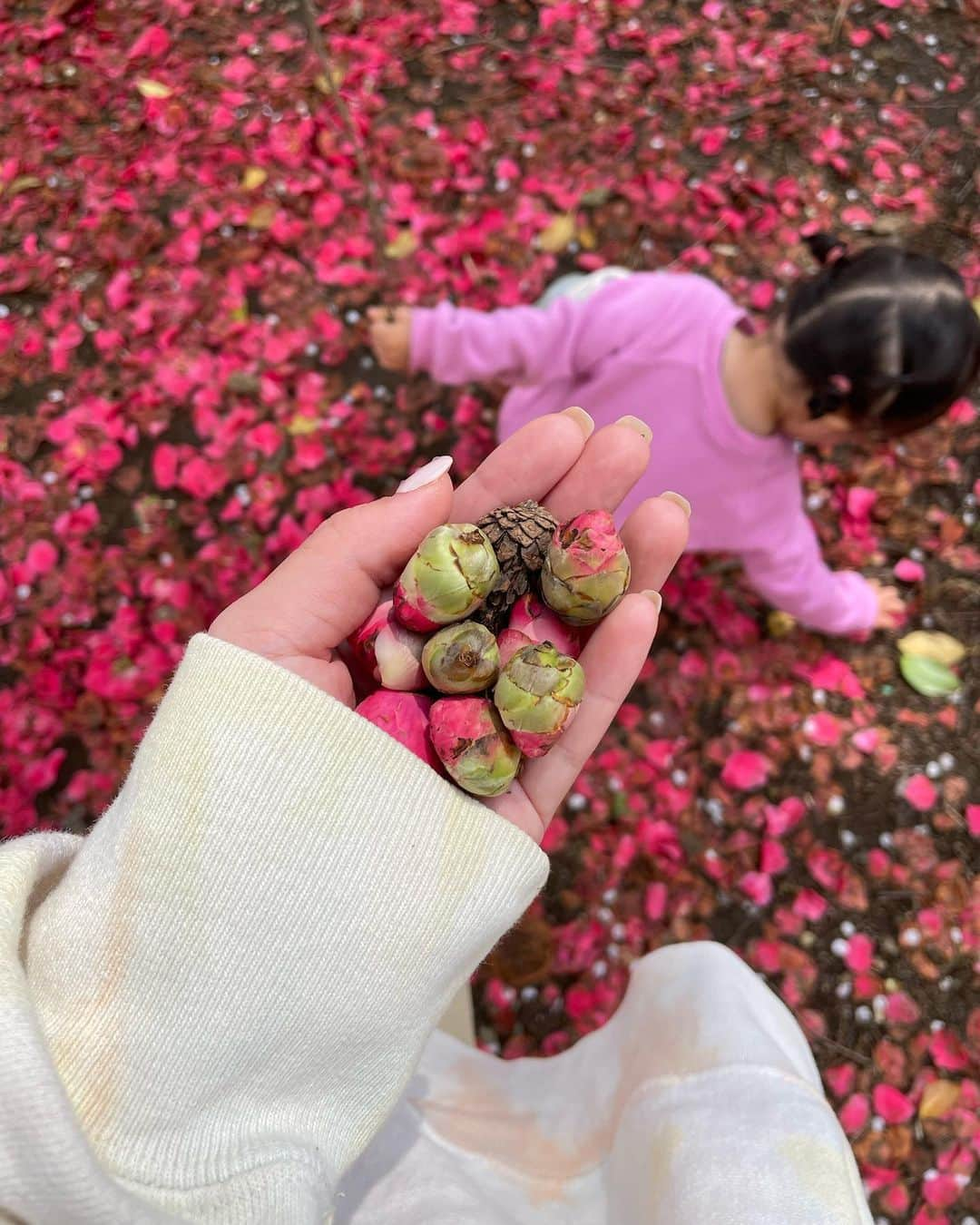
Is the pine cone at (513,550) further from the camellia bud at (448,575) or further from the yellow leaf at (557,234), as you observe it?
the yellow leaf at (557,234)

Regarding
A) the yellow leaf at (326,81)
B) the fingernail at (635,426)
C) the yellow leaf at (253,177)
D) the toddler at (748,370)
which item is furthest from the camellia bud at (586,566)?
the yellow leaf at (326,81)

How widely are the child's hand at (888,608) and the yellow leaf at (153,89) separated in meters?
2.55

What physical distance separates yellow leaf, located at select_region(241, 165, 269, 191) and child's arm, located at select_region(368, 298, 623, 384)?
0.87 metres

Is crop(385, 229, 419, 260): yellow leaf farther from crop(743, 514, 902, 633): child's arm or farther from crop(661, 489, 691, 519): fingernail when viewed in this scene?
crop(661, 489, 691, 519): fingernail

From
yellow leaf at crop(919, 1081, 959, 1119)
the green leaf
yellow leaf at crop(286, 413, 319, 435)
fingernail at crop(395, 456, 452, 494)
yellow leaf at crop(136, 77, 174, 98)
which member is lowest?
yellow leaf at crop(919, 1081, 959, 1119)

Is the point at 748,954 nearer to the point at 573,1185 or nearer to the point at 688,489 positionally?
the point at 573,1185

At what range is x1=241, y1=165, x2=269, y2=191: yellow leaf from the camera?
2.65m

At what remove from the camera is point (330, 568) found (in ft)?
4.09

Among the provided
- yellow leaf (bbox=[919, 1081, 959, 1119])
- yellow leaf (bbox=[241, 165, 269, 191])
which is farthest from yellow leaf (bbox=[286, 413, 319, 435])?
yellow leaf (bbox=[919, 1081, 959, 1119])

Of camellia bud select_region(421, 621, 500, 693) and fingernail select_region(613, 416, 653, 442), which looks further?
fingernail select_region(613, 416, 653, 442)

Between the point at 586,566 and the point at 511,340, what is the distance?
986mm

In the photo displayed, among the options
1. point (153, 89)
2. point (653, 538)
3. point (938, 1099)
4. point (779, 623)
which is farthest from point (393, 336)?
point (938, 1099)

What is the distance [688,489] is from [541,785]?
0.87 metres

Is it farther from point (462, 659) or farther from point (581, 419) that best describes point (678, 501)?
point (462, 659)
